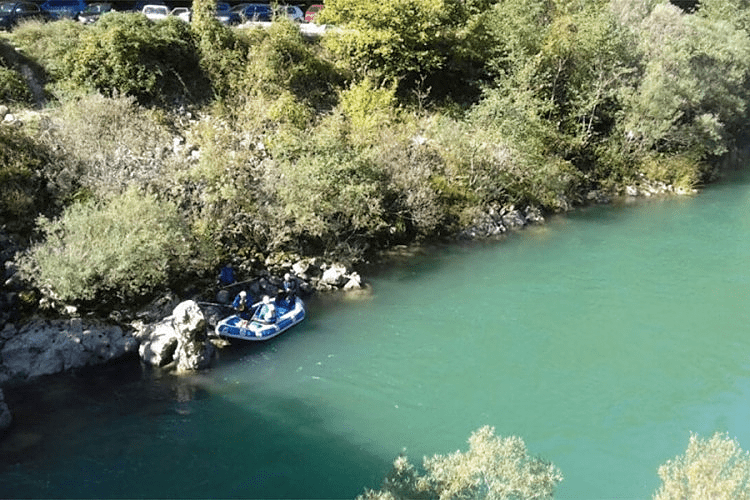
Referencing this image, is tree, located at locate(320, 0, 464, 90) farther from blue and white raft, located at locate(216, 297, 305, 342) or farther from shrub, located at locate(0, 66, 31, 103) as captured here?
blue and white raft, located at locate(216, 297, 305, 342)

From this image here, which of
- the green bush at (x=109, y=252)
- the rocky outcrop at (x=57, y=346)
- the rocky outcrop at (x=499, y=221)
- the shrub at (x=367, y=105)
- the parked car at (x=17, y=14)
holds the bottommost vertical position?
the rocky outcrop at (x=57, y=346)

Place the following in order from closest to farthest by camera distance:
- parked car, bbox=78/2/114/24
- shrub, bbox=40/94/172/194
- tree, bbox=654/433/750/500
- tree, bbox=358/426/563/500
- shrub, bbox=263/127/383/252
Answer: tree, bbox=654/433/750/500, tree, bbox=358/426/563/500, shrub, bbox=40/94/172/194, shrub, bbox=263/127/383/252, parked car, bbox=78/2/114/24

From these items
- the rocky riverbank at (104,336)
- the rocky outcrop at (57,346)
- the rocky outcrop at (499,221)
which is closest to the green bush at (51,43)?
the rocky riverbank at (104,336)

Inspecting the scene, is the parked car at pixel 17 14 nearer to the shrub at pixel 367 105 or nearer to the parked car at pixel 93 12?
the parked car at pixel 93 12

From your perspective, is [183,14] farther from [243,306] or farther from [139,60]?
[243,306]

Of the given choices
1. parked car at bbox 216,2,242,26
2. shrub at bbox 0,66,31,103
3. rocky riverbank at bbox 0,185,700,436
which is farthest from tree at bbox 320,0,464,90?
rocky riverbank at bbox 0,185,700,436

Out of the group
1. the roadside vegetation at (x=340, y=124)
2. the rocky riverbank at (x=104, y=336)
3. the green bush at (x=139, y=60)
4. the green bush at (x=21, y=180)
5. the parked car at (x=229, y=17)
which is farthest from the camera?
the parked car at (x=229, y=17)

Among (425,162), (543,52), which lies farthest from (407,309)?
(543,52)
